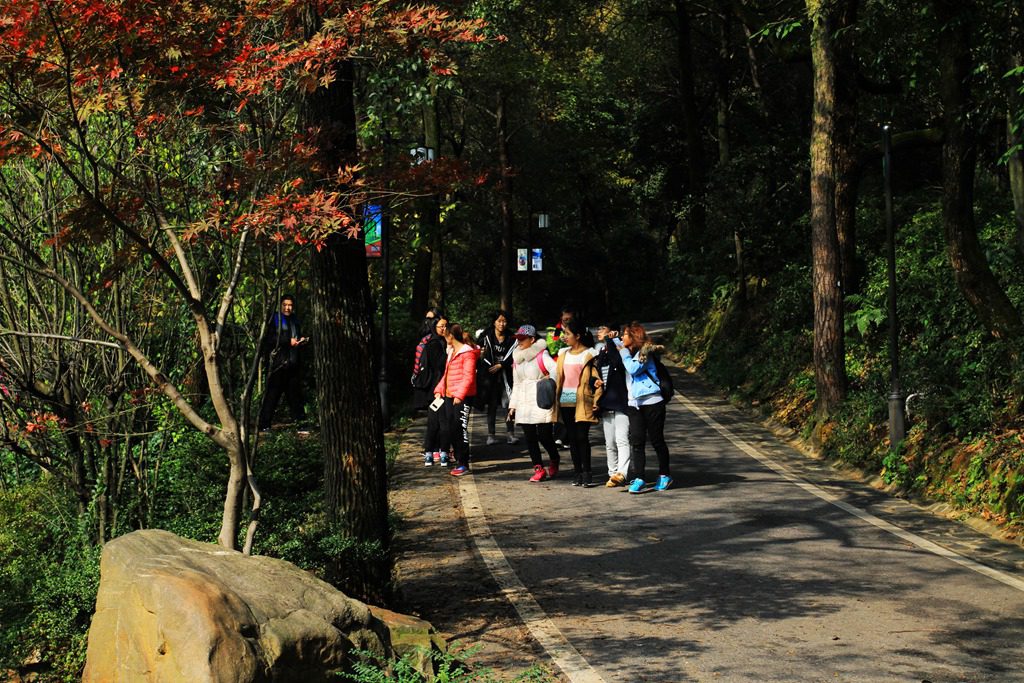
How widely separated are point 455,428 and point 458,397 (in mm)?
409

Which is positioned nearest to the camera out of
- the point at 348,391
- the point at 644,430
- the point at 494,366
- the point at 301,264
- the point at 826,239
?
the point at 348,391

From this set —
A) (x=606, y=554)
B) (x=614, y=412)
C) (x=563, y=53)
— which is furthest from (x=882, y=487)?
(x=563, y=53)

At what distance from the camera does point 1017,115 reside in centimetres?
1136

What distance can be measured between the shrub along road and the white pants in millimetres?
422

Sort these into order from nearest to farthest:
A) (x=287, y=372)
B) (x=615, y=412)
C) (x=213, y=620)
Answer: (x=213, y=620)
(x=615, y=412)
(x=287, y=372)

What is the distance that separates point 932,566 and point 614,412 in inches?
195

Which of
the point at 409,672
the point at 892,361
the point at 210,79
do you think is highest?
the point at 210,79

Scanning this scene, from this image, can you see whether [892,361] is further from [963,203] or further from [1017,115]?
[1017,115]

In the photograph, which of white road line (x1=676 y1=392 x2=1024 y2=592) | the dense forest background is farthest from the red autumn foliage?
white road line (x1=676 y1=392 x2=1024 y2=592)

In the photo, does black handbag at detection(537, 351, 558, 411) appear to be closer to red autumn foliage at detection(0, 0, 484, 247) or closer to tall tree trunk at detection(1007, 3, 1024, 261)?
tall tree trunk at detection(1007, 3, 1024, 261)

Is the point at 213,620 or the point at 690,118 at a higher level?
the point at 690,118

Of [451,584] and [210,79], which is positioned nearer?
[210,79]

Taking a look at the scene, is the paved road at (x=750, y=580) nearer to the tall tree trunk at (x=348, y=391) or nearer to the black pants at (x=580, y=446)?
the black pants at (x=580, y=446)

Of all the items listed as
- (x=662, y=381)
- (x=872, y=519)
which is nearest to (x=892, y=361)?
(x=662, y=381)
